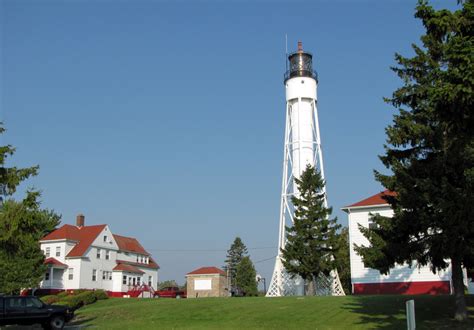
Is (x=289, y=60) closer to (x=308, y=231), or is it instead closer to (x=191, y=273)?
(x=308, y=231)

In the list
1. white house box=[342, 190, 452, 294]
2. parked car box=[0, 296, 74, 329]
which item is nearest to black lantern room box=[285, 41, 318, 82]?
white house box=[342, 190, 452, 294]

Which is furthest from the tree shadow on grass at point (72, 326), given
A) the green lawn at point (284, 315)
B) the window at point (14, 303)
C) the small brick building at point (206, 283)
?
the small brick building at point (206, 283)

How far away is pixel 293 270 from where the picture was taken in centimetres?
4259

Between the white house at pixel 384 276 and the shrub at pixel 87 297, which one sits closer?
the shrub at pixel 87 297

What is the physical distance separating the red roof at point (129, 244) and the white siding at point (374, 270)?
3364cm

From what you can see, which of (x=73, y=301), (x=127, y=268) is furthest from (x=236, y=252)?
(x=73, y=301)

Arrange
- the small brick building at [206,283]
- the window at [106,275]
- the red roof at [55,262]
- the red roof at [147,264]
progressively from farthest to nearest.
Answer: the red roof at [147,264], the window at [106,275], the red roof at [55,262], the small brick building at [206,283]

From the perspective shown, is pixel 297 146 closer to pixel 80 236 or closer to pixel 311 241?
pixel 311 241

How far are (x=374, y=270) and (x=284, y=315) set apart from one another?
Result: 23.6 metres

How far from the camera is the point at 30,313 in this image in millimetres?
23562

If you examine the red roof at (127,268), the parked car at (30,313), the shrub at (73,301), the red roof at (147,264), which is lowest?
the shrub at (73,301)

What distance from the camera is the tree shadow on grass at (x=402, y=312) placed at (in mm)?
20453

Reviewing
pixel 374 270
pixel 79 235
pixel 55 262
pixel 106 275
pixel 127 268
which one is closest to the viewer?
pixel 374 270

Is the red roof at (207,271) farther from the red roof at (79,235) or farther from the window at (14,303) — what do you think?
the window at (14,303)
